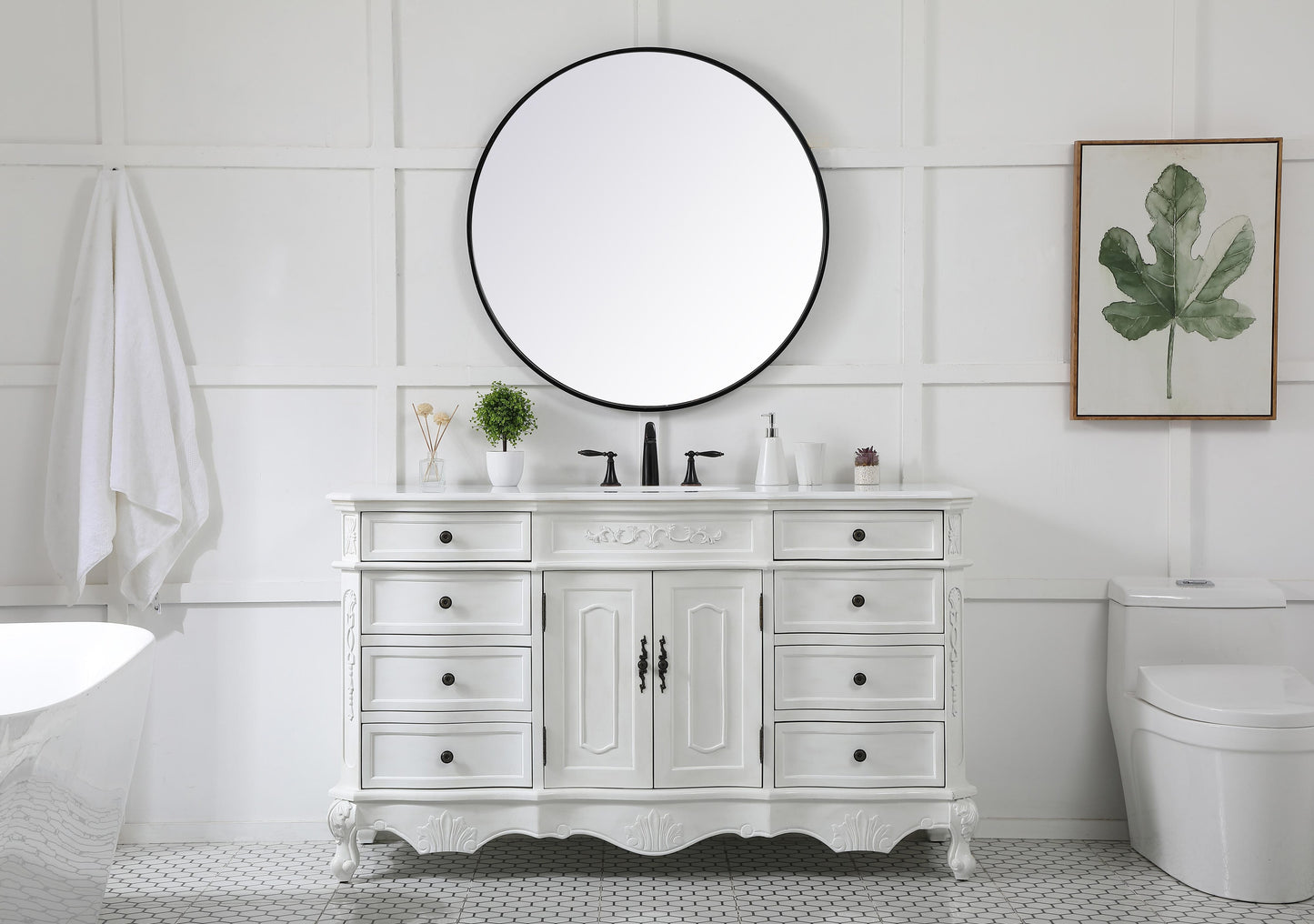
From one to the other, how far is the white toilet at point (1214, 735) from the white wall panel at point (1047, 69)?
129cm

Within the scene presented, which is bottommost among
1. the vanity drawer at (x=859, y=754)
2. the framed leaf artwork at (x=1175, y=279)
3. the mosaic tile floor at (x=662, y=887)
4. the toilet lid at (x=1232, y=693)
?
the mosaic tile floor at (x=662, y=887)

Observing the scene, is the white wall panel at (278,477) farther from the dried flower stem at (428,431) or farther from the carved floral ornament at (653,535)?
the carved floral ornament at (653,535)

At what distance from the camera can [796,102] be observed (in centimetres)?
254

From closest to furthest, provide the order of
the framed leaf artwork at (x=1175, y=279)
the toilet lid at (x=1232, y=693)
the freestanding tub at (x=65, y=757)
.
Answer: the freestanding tub at (x=65, y=757), the toilet lid at (x=1232, y=693), the framed leaf artwork at (x=1175, y=279)

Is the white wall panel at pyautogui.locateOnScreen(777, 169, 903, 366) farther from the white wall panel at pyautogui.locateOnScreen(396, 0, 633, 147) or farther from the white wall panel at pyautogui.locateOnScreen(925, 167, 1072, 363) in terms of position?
the white wall panel at pyautogui.locateOnScreen(396, 0, 633, 147)

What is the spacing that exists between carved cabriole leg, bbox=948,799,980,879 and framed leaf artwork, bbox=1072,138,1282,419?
1123 mm

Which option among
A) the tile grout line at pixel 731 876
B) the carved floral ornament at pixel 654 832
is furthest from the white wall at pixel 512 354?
the carved floral ornament at pixel 654 832

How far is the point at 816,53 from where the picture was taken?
2537mm

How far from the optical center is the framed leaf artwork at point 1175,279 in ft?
8.21

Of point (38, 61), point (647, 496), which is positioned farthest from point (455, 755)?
point (38, 61)

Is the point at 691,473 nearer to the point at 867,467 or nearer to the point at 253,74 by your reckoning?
the point at 867,467

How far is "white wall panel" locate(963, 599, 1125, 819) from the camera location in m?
2.57

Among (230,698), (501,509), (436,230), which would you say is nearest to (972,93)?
(436,230)

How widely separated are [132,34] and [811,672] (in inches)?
98.8
